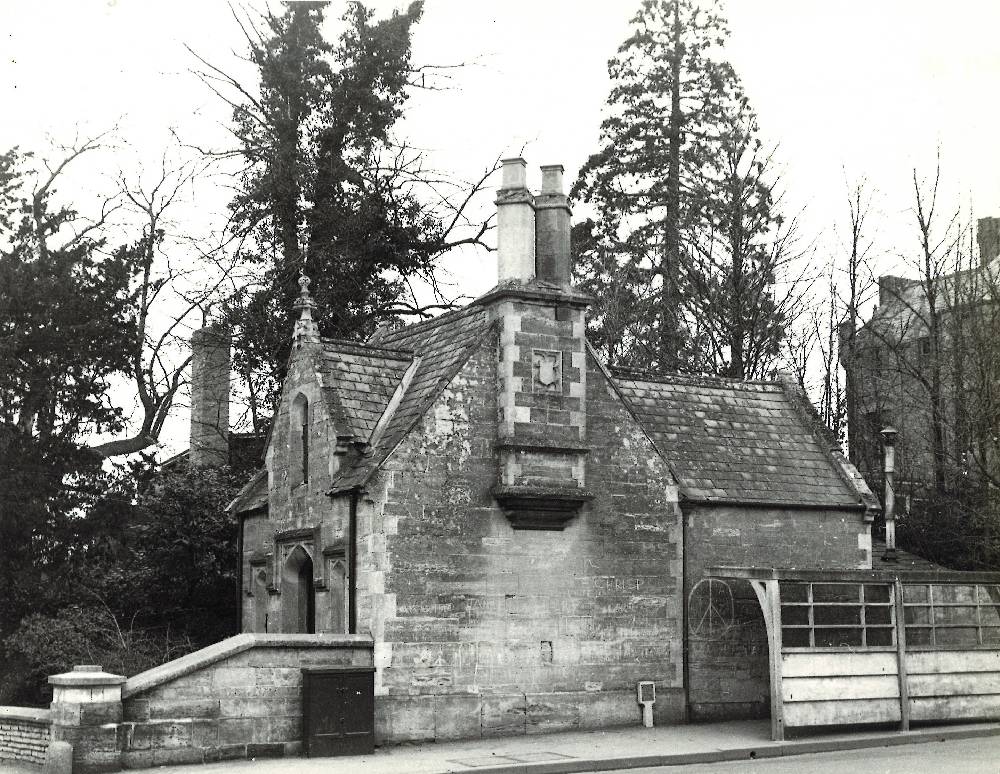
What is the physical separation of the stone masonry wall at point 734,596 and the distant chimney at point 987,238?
42.5 ft

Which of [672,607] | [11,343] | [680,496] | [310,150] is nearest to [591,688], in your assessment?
[672,607]

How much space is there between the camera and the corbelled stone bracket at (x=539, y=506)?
19516 millimetres

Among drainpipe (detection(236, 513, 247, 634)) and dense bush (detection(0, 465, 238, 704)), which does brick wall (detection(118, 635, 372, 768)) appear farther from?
dense bush (detection(0, 465, 238, 704))

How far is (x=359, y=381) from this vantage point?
816 inches

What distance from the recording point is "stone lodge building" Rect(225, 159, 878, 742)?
1895cm

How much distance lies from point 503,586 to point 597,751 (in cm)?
317

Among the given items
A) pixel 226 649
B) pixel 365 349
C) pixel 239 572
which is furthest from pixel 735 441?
pixel 226 649

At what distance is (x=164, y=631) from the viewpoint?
27625 millimetres

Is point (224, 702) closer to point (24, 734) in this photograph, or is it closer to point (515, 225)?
point (24, 734)

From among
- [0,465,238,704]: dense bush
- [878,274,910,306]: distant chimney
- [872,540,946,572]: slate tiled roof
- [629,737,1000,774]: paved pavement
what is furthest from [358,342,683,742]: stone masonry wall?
[878,274,910,306]: distant chimney

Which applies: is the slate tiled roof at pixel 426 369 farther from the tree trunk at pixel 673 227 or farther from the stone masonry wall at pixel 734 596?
the tree trunk at pixel 673 227

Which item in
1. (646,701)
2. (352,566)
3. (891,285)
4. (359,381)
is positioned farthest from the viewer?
(891,285)

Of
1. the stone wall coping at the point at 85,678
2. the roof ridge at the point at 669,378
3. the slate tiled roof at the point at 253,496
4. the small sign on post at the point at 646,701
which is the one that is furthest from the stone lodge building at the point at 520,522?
the stone wall coping at the point at 85,678

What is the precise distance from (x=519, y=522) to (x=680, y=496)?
3138 mm
